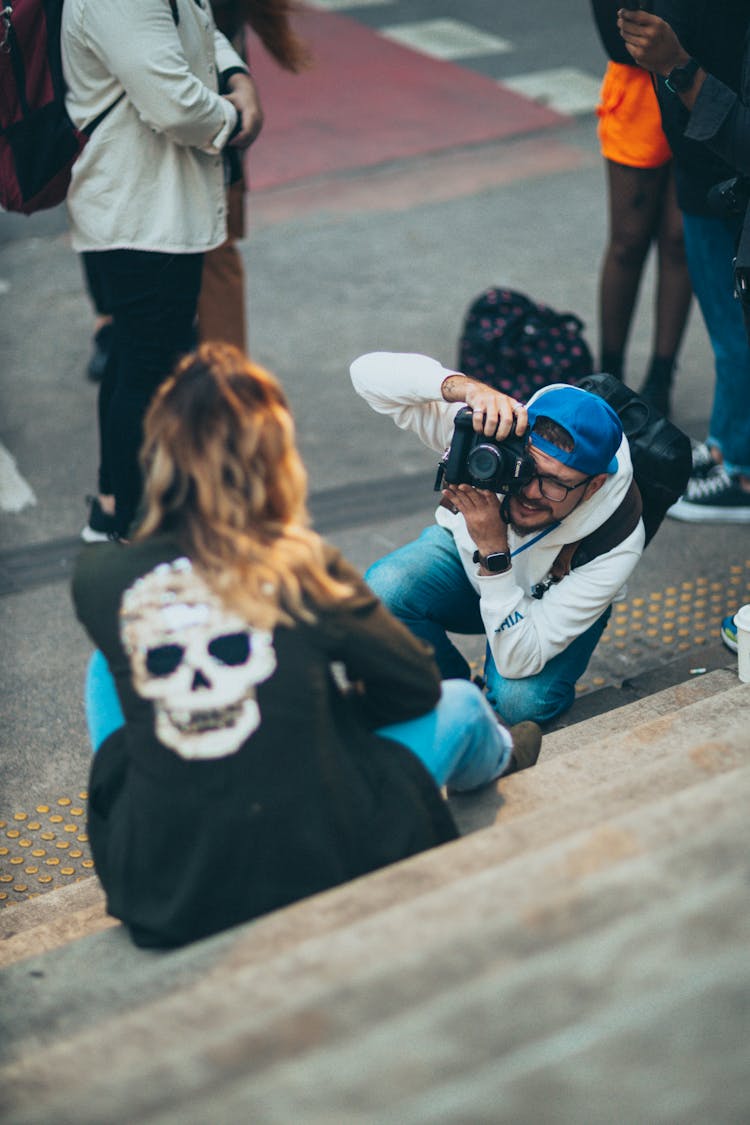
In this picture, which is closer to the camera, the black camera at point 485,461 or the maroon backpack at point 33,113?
the black camera at point 485,461

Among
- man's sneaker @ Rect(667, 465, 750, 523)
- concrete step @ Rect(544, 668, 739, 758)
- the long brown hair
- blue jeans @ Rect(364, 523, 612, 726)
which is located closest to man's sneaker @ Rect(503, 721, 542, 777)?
concrete step @ Rect(544, 668, 739, 758)

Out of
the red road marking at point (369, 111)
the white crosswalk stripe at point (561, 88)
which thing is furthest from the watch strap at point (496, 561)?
the white crosswalk stripe at point (561, 88)

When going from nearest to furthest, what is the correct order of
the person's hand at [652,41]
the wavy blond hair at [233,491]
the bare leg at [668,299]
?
the wavy blond hair at [233,491] < the person's hand at [652,41] < the bare leg at [668,299]

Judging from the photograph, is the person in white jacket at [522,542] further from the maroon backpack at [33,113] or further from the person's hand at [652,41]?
the maroon backpack at [33,113]

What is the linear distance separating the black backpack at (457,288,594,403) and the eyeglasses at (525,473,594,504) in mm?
1391

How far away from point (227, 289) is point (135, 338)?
27.5 inches

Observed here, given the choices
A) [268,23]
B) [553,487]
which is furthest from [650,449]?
[268,23]

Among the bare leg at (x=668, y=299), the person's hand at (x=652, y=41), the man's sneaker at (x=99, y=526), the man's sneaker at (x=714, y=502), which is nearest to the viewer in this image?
the person's hand at (x=652, y=41)

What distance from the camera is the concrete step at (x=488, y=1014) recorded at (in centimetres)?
154

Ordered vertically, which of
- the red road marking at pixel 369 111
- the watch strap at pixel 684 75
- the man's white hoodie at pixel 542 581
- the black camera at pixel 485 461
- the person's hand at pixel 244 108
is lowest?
the red road marking at pixel 369 111

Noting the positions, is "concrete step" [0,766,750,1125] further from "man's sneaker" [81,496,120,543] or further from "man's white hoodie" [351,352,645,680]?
"man's sneaker" [81,496,120,543]

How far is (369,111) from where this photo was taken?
7.71m

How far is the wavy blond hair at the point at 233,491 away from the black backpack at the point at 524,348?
2.20 m

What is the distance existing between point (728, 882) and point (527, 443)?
4.08 feet
